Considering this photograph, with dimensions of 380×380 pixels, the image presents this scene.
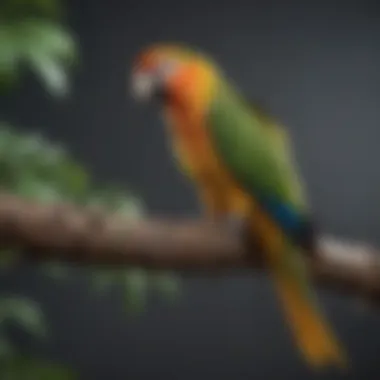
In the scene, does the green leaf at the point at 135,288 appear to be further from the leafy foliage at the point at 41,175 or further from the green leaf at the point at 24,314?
the green leaf at the point at 24,314

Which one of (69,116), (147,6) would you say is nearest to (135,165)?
(69,116)

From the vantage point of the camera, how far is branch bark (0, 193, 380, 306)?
127 cm

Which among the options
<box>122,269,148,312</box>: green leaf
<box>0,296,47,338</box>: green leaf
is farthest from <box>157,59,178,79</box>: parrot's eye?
<box>0,296,47,338</box>: green leaf

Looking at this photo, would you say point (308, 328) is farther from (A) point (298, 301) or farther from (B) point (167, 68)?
(B) point (167, 68)

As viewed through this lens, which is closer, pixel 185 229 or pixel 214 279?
pixel 185 229

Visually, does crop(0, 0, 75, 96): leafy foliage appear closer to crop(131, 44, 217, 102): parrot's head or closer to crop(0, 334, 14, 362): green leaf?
crop(131, 44, 217, 102): parrot's head

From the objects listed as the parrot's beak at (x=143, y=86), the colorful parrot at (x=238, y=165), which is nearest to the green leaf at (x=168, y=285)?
the colorful parrot at (x=238, y=165)

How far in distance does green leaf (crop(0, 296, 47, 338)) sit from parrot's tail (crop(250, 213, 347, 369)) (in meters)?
0.32

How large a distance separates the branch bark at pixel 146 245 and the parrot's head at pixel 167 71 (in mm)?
165

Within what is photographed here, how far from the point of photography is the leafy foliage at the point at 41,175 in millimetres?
1383

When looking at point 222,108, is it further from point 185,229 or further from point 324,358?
point 324,358

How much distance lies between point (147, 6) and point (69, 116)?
18cm

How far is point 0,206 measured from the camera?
1.26 metres

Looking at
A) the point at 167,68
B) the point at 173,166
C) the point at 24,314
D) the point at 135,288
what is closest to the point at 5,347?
the point at 24,314
